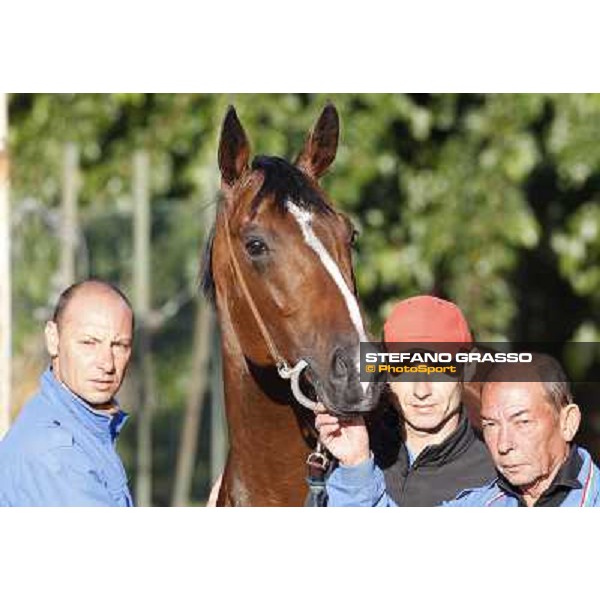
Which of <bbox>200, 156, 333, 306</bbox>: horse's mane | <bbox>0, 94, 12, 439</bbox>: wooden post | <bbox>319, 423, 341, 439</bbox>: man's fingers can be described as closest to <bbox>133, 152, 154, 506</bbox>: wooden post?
<bbox>0, 94, 12, 439</bbox>: wooden post

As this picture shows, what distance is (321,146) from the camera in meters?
3.29

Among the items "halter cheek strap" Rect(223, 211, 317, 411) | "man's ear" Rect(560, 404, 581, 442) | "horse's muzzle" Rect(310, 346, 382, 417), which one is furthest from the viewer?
"man's ear" Rect(560, 404, 581, 442)

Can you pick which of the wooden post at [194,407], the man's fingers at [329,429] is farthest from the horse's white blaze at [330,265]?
the wooden post at [194,407]

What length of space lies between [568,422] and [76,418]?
1209 mm

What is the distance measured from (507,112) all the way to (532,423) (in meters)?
2.87

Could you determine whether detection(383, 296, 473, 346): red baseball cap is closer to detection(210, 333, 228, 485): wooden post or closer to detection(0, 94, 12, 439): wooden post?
detection(0, 94, 12, 439): wooden post

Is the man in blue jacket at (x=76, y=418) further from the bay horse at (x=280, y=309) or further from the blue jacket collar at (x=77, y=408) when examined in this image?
the bay horse at (x=280, y=309)

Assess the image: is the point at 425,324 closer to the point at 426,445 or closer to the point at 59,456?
the point at 426,445

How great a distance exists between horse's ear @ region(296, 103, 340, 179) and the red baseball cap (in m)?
0.45

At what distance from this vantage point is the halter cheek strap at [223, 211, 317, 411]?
10.2 ft

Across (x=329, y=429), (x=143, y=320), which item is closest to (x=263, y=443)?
(x=329, y=429)
